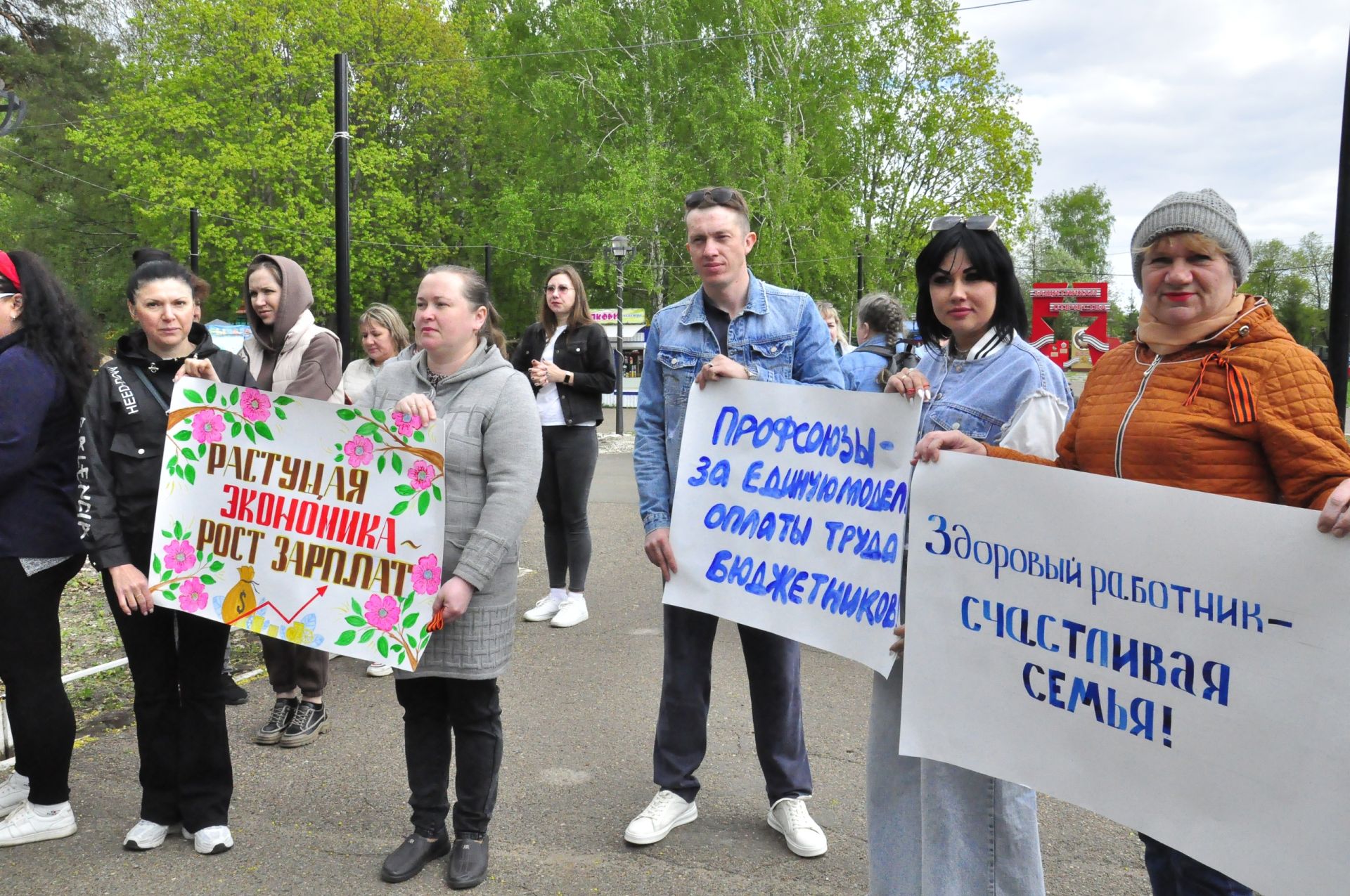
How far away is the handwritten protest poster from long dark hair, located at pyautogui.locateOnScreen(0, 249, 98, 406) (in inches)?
16.7

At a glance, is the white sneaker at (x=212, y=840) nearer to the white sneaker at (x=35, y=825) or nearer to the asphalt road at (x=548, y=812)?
the asphalt road at (x=548, y=812)

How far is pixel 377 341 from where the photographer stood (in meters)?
5.92

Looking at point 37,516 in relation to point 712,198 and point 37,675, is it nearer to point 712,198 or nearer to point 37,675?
point 37,675

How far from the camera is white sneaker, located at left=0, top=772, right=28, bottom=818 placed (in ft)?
12.0

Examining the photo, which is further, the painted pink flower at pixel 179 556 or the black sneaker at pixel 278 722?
the black sneaker at pixel 278 722

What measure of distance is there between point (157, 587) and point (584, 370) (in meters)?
3.37

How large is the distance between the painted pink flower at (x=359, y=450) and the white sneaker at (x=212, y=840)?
1355 mm

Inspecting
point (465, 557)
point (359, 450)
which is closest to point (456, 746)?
point (465, 557)

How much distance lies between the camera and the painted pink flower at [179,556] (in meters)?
3.36

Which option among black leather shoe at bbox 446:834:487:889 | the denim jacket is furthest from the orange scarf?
black leather shoe at bbox 446:834:487:889

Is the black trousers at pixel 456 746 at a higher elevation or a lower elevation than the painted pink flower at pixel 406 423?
lower

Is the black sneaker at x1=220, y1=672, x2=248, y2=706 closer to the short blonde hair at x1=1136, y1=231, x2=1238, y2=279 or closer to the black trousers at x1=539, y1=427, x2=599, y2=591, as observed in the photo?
the black trousers at x1=539, y1=427, x2=599, y2=591

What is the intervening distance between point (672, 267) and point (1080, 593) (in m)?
29.1

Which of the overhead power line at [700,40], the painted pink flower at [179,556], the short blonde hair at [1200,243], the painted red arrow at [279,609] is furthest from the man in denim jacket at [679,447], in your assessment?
the overhead power line at [700,40]
